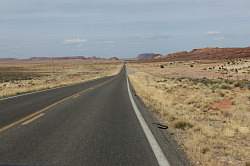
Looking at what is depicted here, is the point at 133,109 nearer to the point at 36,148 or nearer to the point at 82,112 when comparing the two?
the point at 82,112

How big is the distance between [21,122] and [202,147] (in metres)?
5.74

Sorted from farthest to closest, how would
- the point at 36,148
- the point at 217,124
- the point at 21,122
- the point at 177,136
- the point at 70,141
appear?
1. the point at 217,124
2. the point at 21,122
3. the point at 177,136
4. the point at 70,141
5. the point at 36,148

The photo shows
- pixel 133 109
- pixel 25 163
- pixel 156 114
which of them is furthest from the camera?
pixel 133 109

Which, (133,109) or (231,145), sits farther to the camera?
(133,109)

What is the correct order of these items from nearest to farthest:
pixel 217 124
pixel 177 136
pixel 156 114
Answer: pixel 177 136
pixel 217 124
pixel 156 114

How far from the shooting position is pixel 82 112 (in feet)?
49.0

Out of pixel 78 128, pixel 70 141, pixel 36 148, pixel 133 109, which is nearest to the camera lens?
pixel 36 148

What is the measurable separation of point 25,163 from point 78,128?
4134 millimetres

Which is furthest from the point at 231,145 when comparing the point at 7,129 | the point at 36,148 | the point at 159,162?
the point at 7,129

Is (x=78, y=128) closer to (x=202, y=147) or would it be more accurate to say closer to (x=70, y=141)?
(x=70, y=141)

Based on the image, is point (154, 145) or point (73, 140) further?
point (73, 140)

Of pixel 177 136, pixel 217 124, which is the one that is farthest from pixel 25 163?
pixel 217 124

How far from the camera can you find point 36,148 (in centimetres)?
800

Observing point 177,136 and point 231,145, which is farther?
point 177,136
